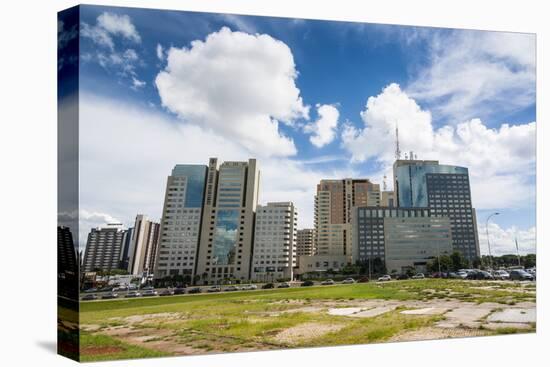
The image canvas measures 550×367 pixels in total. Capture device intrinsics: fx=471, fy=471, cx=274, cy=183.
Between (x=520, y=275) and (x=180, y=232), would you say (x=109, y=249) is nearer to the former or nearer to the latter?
(x=180, y=232)

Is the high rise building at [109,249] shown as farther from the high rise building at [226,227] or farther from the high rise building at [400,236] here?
the high rise building at [400,236]

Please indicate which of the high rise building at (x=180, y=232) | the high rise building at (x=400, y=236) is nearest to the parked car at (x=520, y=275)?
the high rise building at (x=400, y=236)

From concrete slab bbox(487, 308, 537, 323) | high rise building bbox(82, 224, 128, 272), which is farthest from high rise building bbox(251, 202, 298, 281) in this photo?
concrete slab bbox(487, 308, 537, 323)

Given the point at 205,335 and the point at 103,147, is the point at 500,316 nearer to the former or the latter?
the point at 205,335

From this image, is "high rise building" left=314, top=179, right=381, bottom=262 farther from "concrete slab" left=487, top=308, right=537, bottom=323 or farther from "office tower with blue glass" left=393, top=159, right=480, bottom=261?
"concrete slab" left=487, top=308, right=537, bottom=323

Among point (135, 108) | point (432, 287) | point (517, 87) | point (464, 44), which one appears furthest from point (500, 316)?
point (135, 108)
